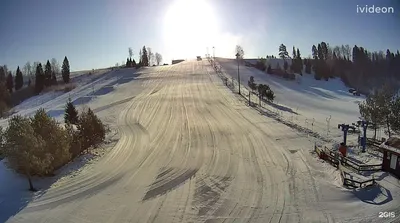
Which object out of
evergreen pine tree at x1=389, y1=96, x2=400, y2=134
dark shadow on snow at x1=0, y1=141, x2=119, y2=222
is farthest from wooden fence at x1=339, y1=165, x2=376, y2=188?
dark shadow on snow at x1=0, y1=141, x2=119, y2=222

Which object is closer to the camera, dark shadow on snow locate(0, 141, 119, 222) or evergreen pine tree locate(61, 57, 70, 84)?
dark shadow on snow locate(0, 141, 119, 222)

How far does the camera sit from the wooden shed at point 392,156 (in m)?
19.4

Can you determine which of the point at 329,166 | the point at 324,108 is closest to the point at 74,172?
the point at 329,166

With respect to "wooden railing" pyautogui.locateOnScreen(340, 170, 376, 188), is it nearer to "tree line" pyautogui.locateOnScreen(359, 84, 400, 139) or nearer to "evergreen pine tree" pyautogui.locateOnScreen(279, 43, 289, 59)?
"tree line" pyautogui.locateOnScreen(359, 84, 400, 139)

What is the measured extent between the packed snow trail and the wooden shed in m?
3.20

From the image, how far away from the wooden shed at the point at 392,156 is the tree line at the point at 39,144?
21.1 meters

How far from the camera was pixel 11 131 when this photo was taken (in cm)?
1942

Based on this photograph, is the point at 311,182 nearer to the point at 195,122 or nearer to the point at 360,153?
the point at 360,153

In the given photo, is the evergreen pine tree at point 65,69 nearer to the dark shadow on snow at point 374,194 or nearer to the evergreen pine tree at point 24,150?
the evergreen pine tree at point 24,150

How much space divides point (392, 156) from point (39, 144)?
21.8 metres

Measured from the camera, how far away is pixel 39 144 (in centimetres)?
2022

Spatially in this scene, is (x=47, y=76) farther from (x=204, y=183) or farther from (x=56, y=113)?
(x=204, y=183)

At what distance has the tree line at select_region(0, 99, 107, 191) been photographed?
19328 millimetres

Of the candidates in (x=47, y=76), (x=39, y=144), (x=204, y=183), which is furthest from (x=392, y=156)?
(x=47, y=76)
